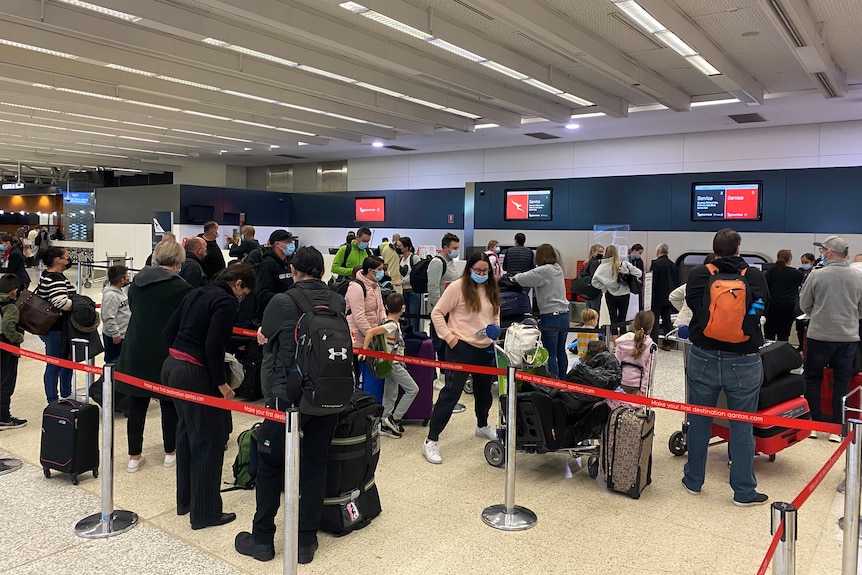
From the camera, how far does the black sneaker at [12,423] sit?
5.54 metres

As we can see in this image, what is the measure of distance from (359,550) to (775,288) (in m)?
7.88

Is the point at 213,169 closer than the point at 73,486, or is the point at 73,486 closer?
the point at 73,486

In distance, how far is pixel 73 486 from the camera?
435 cm

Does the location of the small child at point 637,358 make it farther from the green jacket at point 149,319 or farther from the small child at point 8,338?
the small child at point 8,338

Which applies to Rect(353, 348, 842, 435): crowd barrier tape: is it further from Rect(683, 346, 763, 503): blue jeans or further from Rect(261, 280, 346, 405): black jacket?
Rect(261, 280, 346, 405): black jacket

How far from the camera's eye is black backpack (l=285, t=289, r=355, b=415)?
10.3 feet

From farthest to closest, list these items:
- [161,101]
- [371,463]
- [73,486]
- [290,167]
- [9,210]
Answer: [9,210] < [290,167] < [161,101] < [73,486] < [371,463]

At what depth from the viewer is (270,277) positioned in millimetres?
6074

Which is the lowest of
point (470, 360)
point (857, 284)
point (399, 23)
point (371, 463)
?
point (371, 463)

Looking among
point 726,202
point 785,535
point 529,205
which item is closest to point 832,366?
point 785,535

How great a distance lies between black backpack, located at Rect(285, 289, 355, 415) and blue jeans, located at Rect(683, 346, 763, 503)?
2381mm

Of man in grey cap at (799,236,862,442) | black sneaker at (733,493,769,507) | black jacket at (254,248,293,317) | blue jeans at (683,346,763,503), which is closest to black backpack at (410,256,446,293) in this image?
black jacket at (254,248,293,317)

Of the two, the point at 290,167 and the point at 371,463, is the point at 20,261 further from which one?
the point at 290,167

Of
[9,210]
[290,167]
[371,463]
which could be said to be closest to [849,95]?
[371,463]
